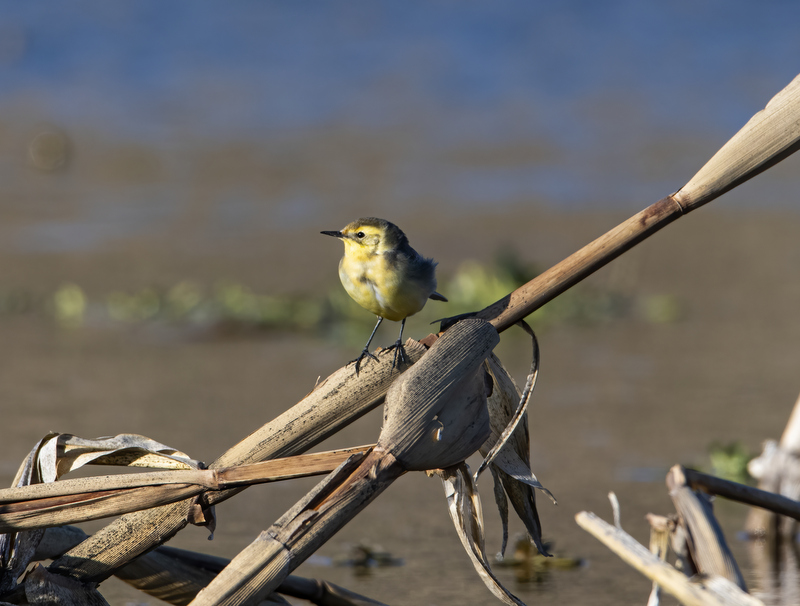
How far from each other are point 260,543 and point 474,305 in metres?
6.40

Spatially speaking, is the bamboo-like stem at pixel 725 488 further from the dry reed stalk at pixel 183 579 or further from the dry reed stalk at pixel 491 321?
the dry reed stalk at pixel 183 579

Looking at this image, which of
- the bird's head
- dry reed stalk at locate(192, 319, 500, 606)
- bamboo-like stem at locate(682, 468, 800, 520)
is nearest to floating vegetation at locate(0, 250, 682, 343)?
the bird's head

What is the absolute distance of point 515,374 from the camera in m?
6.13

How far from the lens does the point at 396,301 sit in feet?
9.37

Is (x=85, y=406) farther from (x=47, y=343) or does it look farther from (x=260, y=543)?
(x=260, y=543)

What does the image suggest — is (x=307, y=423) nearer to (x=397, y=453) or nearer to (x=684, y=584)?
(x=397, y=453)

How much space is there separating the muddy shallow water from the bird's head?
95 centimetres

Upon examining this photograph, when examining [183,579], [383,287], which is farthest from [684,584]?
[383,287]

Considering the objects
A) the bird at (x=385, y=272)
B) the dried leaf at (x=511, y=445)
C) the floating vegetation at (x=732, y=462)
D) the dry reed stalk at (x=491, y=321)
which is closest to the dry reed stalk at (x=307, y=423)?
the dry reed stalk at (x=491, y=321)

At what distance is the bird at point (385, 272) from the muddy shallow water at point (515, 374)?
0.79 metres

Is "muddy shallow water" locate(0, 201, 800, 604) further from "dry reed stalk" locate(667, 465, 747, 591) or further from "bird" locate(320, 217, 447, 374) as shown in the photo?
"dry reed stalk" locate(667, 465, 747, 591)

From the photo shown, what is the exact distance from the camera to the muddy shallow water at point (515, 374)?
10.8ft

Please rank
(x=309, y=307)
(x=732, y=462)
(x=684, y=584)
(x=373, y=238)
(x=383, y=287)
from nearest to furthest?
(x=684, y=584) → (x=383, y=287) → (x=373, y=238) → (x=732, y=462) → (x=309, y=307)

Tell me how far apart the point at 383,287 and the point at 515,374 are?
3387 millimetres
